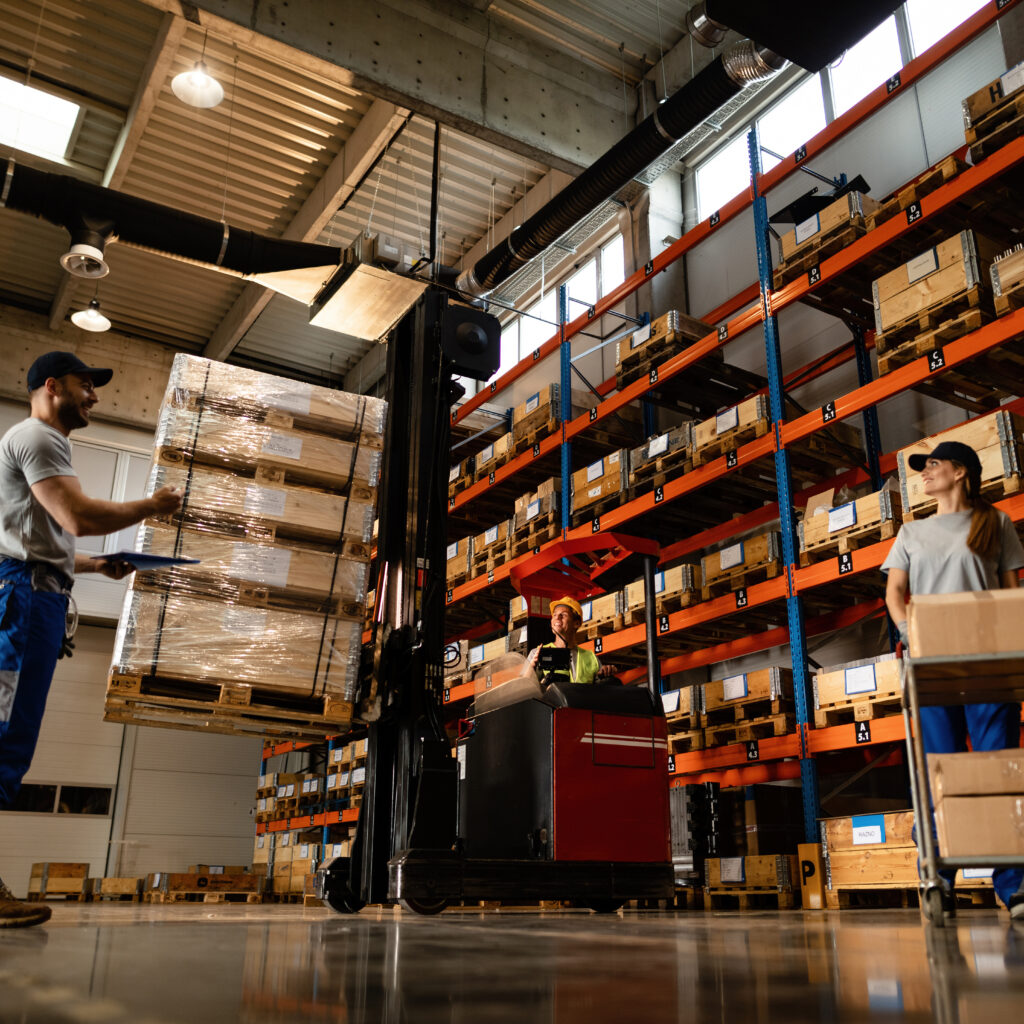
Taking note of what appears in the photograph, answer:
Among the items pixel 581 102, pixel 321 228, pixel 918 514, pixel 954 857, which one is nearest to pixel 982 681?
pixel 954 857

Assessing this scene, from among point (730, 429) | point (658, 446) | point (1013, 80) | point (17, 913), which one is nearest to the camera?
point (17, 913)

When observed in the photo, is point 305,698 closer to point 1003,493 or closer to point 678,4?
point 1003,493

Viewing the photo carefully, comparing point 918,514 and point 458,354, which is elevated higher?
point 458,354

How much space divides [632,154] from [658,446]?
280 centimetres

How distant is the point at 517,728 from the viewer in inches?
210

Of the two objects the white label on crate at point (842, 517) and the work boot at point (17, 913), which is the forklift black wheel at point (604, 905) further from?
the work boot at point (17, 913)

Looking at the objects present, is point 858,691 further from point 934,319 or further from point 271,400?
point 271,400

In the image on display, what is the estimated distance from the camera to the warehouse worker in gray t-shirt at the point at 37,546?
3293 millimetres

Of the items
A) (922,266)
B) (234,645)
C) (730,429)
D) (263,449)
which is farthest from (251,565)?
(922,266)

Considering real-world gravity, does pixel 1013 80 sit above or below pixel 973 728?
above

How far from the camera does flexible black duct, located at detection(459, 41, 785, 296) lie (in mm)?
7781

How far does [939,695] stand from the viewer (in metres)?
3.48

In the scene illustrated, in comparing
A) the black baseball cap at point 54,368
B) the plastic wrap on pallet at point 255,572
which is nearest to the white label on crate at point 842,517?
the plastic wrap on pallet at point 255,572

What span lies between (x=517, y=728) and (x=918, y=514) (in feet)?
9.95
